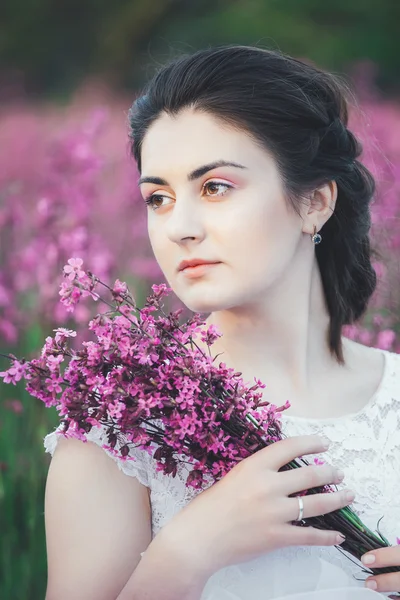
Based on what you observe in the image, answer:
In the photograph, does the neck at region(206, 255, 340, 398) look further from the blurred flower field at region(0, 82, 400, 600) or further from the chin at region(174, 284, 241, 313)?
the blurred flower field at region(0, 82, 400, 600)

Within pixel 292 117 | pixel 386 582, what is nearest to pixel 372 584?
pixel 386 582

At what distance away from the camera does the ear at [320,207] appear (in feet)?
6.63

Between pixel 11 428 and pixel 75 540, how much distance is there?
1.06 m

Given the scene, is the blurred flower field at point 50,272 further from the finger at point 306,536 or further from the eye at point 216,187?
the finger at point 306,536

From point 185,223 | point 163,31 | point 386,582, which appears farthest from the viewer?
point 163,31

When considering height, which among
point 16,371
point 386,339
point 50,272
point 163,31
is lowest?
point 16,371

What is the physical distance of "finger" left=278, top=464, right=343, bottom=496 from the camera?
1.47 m

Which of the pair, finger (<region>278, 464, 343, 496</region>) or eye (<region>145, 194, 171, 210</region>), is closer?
finger (<region>278, 464, 343, 496</region>)

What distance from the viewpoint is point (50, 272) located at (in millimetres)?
2734

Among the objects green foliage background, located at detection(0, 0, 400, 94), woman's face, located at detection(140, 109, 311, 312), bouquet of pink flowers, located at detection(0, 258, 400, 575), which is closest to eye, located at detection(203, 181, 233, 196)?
woman's face, located at detection(140, 109, 311, 312)

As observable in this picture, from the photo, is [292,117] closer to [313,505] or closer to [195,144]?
[195,144]

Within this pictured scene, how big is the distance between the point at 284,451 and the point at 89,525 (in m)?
0.44

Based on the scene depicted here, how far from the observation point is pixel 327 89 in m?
2.11

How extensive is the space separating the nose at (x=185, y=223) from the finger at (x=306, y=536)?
2.06 feet
